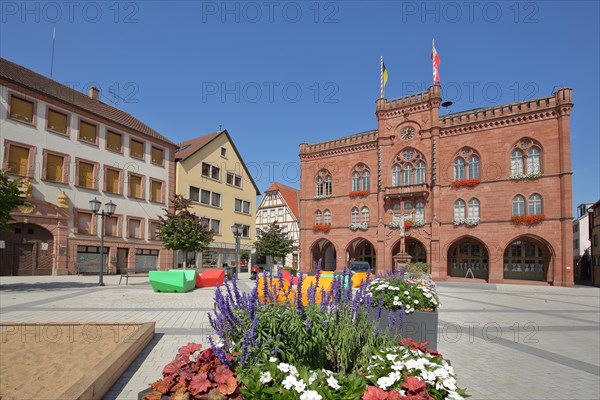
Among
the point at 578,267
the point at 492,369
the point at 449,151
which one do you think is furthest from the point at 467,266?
the point at 492,369

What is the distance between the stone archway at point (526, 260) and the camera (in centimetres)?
3144

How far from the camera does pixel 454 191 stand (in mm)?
33156

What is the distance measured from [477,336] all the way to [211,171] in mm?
35051

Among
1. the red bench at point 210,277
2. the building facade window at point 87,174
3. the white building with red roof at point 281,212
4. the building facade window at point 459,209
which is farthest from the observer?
the white building with red roof at point 281,212

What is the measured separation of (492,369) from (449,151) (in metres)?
30.8

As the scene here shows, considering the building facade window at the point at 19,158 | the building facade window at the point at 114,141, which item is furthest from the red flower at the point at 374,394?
the building facade window at the point at 114,141

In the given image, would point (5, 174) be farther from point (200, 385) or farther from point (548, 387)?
point (548, 387)

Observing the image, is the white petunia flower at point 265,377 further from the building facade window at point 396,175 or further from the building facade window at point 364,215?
the building facade window at point 364,215

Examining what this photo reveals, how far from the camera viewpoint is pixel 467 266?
34750mm

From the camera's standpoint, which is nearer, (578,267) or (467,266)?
(467,266)

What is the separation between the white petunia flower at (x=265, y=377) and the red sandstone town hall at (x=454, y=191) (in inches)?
1265

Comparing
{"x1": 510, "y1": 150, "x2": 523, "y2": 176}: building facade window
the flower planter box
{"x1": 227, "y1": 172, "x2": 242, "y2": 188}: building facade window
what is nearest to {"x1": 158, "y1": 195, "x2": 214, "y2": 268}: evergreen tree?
the flower planter box

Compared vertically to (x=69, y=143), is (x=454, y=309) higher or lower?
lower

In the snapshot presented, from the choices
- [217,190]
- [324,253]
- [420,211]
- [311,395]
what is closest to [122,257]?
[217,190]
